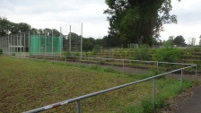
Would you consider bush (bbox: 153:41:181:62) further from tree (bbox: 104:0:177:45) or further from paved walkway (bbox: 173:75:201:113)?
tree (bbox: 104:0:177:45)

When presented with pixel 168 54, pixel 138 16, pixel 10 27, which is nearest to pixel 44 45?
pixel 138 16

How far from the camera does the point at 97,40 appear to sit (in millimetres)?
75375

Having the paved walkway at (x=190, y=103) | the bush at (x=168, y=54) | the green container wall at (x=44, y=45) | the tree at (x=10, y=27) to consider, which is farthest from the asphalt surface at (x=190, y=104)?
the tree at (x=10, y=27)

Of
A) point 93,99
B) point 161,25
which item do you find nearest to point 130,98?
point 93,99

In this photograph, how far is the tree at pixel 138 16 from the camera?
96.5 feet

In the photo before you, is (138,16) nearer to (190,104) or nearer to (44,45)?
(44,45)

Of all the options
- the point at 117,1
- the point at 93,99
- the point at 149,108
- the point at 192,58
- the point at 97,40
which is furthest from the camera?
the point at 97,40

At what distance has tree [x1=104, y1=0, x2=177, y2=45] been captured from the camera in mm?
29406

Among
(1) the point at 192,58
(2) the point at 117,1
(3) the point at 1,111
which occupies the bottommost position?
(3) the point at 1,111

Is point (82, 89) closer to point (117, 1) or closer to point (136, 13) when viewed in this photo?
point (136, 13)

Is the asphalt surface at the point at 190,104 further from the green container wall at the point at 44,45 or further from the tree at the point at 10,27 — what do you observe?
the tree at the point at 10,27

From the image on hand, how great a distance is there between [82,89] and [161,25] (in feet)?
105

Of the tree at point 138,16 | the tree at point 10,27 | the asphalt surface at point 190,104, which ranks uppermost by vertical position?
the tree at point 10,27

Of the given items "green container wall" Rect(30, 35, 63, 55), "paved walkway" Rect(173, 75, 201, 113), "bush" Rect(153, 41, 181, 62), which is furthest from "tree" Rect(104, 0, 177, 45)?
"paved walkway" Rect(173, 75, 201, 113)
